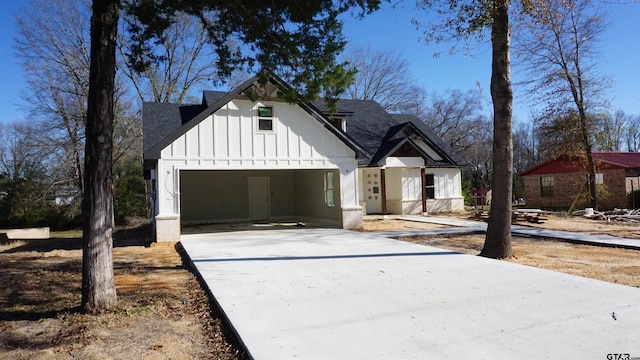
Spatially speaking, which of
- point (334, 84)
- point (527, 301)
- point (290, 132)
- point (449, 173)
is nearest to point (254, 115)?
point (290, 132)

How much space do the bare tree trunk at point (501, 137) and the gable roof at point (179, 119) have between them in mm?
5312

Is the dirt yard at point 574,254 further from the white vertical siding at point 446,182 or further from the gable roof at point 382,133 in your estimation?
the white vertical siding at point 446,182

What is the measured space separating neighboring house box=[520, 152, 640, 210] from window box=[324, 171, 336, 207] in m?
13.7

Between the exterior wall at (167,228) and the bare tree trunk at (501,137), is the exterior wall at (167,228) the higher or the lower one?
the lower one

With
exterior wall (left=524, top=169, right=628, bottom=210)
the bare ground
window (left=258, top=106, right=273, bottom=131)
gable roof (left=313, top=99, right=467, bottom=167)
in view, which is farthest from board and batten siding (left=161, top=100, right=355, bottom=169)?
exterior wall (left=524, top=169, right=628, bottom=210)

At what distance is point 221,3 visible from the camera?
803 centimetres

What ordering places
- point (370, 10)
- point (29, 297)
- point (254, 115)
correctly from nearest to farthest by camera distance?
point (29, 297), point (370, 10), point (254, 115)

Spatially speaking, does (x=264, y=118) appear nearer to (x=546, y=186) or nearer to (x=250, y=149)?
(x=250, y=149)

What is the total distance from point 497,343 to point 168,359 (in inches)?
127

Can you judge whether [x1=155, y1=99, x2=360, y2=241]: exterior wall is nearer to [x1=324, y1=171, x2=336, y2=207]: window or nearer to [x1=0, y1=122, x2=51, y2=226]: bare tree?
[x1=324, y1=171, x2=336, y2=207]: window

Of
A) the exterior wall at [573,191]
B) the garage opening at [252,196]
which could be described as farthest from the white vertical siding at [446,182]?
the garage opening at [252,196]

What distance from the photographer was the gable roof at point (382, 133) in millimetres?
21281

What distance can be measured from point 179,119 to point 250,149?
4123mm

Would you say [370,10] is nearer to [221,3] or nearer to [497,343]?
[221,3]
